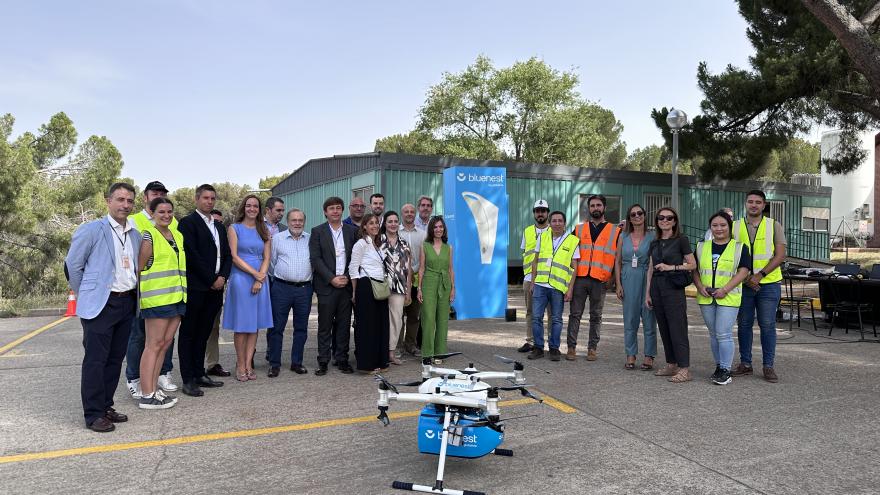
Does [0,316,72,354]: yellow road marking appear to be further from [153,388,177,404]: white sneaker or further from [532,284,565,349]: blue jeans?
[532,284,565,349]: blue jeans

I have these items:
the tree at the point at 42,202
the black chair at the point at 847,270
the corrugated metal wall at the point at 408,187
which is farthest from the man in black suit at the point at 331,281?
the tree at the point at 42,202

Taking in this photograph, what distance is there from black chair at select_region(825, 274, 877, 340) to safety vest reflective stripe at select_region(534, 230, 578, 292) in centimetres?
469

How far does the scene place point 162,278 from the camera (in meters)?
4.96

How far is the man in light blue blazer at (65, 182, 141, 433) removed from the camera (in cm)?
444

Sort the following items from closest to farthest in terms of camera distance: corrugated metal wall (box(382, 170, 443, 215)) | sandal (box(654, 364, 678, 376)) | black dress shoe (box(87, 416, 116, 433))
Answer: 1. black dress shoe (box(87, 416, 116, 433))
2. sandal (box(654, 364, 678, 376))
3. corrugated metal wall (box(382, 170, 443, 215))

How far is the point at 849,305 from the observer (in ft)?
29.1

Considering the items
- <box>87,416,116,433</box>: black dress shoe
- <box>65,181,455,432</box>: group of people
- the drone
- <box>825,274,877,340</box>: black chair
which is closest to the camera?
the drone

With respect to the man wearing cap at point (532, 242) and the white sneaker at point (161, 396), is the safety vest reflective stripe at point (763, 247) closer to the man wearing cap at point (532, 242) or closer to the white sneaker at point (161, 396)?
the man wearing cap at point (532, 242)

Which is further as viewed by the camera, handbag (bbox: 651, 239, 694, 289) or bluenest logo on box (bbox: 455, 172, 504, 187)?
bluenest logo on box (bbox: 455, 172, 504, 187)

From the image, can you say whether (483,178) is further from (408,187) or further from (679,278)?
(679,278)

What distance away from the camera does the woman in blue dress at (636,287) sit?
6477 mm

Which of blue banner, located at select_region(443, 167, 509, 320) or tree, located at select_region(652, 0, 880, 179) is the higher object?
tree, located at select_region(652, 0, 880, 179)

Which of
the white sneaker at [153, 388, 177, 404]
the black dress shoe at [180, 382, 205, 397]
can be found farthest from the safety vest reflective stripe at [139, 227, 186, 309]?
the black dress shoe at [180, 382, 205, 397]

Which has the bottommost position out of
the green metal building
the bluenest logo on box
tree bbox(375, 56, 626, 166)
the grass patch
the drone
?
the grass patch
